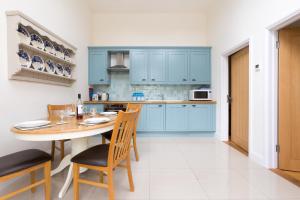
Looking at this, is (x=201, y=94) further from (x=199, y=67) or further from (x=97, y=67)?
(x=97, y=67)

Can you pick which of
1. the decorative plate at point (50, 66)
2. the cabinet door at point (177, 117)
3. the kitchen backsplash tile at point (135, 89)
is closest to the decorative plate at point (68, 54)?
the decorative plate at point (50, 66)

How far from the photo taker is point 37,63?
7.34 ft

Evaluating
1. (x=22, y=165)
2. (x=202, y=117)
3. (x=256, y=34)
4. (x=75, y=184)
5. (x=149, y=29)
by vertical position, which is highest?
(x=149, y=29)

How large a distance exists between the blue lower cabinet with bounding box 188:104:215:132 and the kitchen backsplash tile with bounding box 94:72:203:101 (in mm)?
644

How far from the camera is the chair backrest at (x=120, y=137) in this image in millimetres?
1283

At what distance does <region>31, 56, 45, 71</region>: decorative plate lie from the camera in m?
2.16

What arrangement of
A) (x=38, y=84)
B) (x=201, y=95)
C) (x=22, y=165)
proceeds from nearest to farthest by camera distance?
(x=22, y=165)
(x=38, y=84)
(x=201, y=95)

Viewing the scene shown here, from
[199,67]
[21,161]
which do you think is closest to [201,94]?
[199,67]

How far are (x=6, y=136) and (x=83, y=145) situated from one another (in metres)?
0.83

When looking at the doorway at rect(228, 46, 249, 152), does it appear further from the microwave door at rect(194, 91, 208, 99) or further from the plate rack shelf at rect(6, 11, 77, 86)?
the plate rack shelf at rect(6, 11, 77, 86)

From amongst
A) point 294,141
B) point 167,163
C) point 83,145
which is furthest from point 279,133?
point 83,145

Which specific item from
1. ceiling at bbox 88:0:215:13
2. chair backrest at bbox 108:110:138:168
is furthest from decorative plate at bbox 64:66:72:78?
chair backrest at bbox 108:110:138:168

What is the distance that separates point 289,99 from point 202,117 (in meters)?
1.88

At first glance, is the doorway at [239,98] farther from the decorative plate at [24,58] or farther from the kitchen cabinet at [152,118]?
the decorative plate at [24,58]
